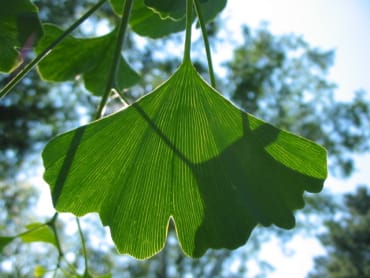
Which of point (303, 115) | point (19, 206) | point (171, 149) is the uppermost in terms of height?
point (171, 149)

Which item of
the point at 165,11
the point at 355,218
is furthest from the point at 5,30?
the point at 355,218

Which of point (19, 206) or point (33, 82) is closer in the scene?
point (33, 82)

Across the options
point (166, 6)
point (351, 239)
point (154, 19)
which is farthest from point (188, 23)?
point (351, 239)

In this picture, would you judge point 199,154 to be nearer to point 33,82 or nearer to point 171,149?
point 171,149

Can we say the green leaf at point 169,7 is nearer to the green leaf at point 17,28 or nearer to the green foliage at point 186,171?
the green foliage at point 186,171

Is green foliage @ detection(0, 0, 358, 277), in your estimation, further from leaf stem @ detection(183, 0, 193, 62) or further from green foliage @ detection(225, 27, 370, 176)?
green foliage @ detection(225, 27, 370, 176)
